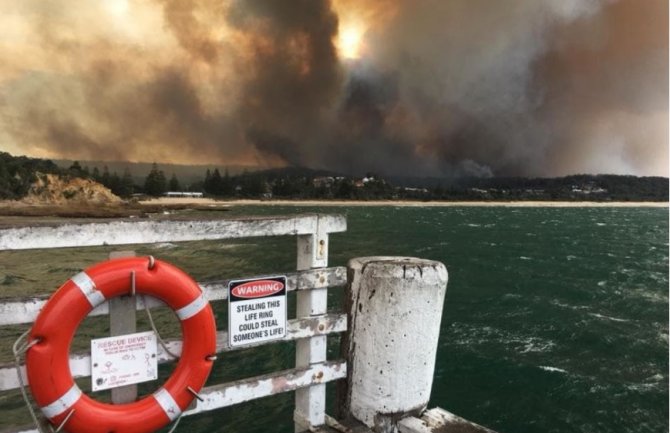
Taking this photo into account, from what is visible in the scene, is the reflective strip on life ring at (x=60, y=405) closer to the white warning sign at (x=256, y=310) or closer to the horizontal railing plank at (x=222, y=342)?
the horizontal railing plank at (x=222, y=342)

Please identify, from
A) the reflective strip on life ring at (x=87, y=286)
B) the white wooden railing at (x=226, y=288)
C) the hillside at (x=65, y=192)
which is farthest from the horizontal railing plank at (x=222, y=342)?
the hillside at (x=65, y=192)

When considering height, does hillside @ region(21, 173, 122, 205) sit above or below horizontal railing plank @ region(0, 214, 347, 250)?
below

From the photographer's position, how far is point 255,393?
3.46 m

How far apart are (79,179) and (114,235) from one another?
113858mm

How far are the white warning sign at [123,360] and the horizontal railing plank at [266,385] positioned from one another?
409 mm

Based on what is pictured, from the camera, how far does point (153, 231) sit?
304cm

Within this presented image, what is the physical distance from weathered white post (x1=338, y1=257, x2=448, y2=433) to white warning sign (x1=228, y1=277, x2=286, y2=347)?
60cm

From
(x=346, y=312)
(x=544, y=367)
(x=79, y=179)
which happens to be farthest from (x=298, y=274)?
(x=79, y=179)

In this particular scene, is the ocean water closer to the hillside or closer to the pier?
the pier

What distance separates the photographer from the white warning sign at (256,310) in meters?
3.32

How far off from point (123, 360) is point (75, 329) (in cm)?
33

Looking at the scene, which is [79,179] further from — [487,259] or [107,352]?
[107,352]

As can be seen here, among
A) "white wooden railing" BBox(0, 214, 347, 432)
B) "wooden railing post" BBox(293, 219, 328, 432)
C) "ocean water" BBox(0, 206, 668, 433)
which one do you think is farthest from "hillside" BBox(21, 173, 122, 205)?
"white wooden railing" BBox(0, 214, 347, 432)

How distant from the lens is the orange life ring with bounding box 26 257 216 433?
2693mm
